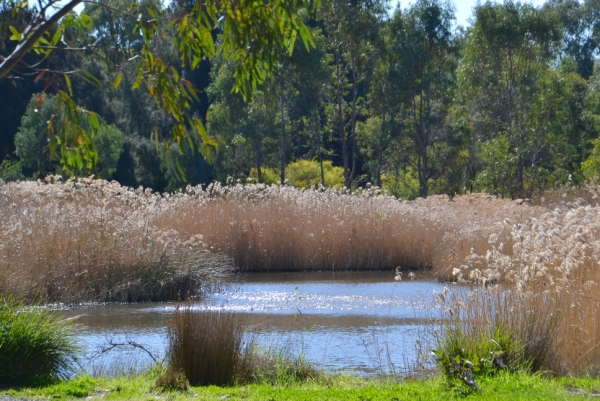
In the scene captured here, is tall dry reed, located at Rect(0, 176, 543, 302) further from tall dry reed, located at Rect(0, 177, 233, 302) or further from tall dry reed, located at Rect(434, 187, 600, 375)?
tall dry reed, located at Rect(434, 187, 600, 375)

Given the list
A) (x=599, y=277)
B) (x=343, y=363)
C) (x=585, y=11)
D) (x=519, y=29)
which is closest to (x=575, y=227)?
(x=599, y=277)

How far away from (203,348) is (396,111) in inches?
1371

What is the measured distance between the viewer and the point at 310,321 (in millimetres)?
12664

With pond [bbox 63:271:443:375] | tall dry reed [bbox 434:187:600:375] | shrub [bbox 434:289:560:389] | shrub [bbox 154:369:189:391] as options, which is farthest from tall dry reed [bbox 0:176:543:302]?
shrub [bbox 434:289:560:389]

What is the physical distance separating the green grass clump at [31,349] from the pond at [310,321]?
704 mm

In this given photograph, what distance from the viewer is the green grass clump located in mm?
7754

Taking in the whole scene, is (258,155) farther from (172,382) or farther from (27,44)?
(27,44)

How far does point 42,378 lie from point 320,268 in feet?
44.1

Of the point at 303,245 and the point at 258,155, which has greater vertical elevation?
the point at 258,155

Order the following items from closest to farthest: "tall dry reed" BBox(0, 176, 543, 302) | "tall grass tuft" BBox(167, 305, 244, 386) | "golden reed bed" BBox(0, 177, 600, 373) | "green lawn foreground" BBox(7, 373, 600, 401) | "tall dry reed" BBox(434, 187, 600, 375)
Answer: "green lawn foreground" BBox(7, 373, 600, 401)
"tall grass tuft" BBox(167, 305, 244, 386)
"tall dry reed" BBox(434, 187, 600, 375)
"golden reed bed" BBox(0, 177, 600, 373)
"tall dry reed" BBox(0, 176, 543, 302)

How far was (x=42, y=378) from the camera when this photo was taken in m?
7.73

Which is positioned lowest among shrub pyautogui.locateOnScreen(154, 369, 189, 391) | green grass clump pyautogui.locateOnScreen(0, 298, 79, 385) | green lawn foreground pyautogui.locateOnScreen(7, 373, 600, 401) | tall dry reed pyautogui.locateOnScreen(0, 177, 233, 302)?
green lawn foreground pyautogui.locateOnScreen(7, 373, 600, 401)

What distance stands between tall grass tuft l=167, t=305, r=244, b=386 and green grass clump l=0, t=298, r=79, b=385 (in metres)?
1.21

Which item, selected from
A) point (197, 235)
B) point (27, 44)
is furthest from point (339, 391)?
point (197, 235)
